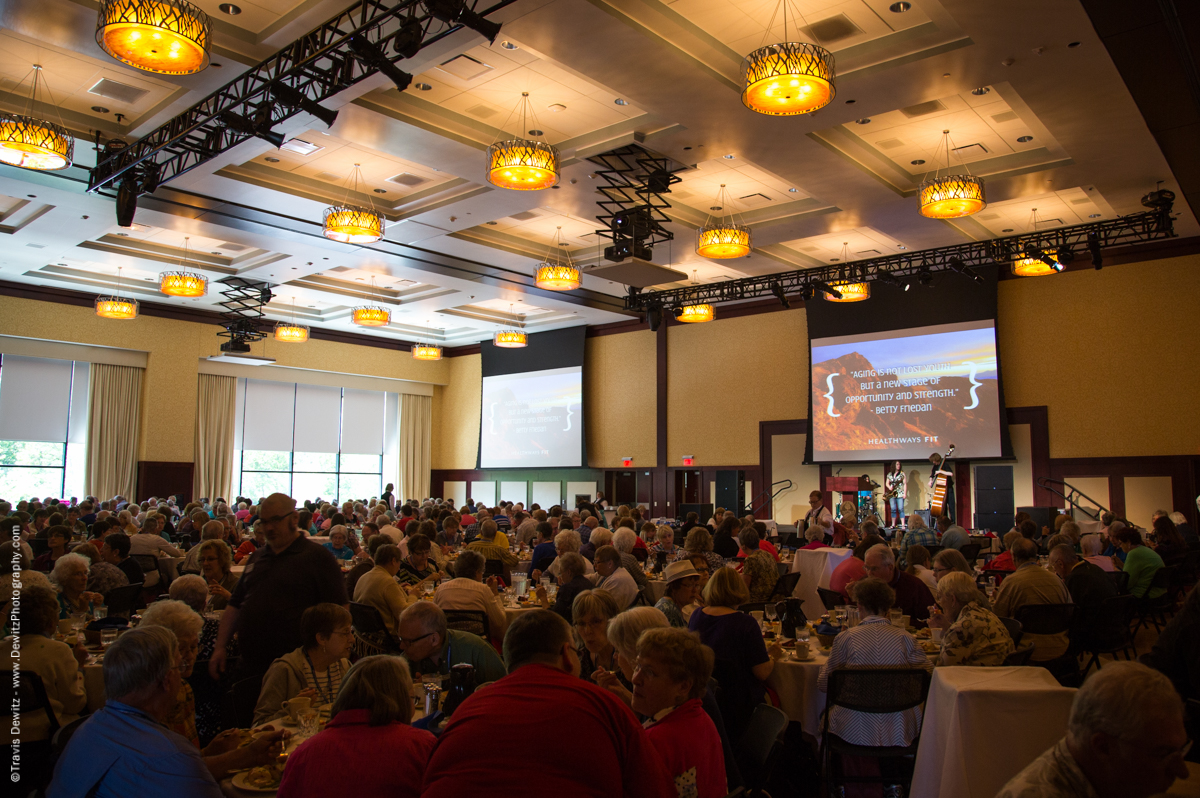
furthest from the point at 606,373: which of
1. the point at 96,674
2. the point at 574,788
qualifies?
the point at 574,788

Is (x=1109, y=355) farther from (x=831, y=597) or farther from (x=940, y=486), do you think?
(x=831, y=597)

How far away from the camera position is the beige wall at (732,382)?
56.7ft

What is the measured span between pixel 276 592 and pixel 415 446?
19.6 metres

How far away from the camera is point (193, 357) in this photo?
1872 centimetres

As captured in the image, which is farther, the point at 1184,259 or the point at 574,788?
the point at 1184,259

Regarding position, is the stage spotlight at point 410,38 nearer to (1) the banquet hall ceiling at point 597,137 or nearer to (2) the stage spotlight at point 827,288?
(1) the banquet hall ceiling at point 597,137

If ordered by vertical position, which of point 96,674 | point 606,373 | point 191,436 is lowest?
point 96,674

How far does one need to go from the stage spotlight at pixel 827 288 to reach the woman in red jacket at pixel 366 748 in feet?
41.0

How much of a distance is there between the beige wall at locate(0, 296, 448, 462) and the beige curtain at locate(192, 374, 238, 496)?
0.27 metres

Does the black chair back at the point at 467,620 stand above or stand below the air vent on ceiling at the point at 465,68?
below

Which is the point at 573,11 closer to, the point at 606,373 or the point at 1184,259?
the point at 1184,259

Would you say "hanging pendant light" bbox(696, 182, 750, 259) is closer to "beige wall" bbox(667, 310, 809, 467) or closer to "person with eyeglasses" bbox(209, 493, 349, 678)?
"person with eyeglasses" bbox(209, 493, 349, 678)

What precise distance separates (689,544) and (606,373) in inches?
533

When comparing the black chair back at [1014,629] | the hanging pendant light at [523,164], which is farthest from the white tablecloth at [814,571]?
the hanging pendant light at [523,164]
